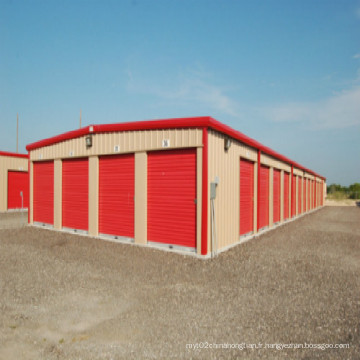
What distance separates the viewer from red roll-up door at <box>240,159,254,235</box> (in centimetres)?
1258

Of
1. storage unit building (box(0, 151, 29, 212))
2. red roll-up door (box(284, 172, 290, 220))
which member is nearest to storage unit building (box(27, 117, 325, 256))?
red roll-up door (box(284, 172, 290, 220))

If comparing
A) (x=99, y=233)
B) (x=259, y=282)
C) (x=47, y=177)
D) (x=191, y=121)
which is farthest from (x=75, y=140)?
(x=259, y=282)

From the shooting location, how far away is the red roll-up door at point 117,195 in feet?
36.5

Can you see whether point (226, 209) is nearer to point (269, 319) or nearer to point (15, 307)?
point (269, 319)

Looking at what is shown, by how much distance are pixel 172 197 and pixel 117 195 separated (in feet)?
9.16

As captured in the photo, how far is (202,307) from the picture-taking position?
529 centimetres

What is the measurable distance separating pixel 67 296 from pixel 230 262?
15.0 feet

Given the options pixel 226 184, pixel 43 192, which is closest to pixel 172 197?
pixel 226 184

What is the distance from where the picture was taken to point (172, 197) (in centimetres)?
987

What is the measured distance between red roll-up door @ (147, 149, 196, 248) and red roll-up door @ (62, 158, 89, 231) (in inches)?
153

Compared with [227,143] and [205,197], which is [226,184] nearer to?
[227,143]

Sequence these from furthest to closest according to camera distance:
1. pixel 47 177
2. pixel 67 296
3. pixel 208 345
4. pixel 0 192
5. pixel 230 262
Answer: pixel 0 192 < pixel 47 177 < pixel 230 262 < pixel 67 296 < pixel 208 345

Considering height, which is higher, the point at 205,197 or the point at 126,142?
the point at 126,142

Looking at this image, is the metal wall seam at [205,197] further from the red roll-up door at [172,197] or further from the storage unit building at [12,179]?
the storage unit building at [12,179]
